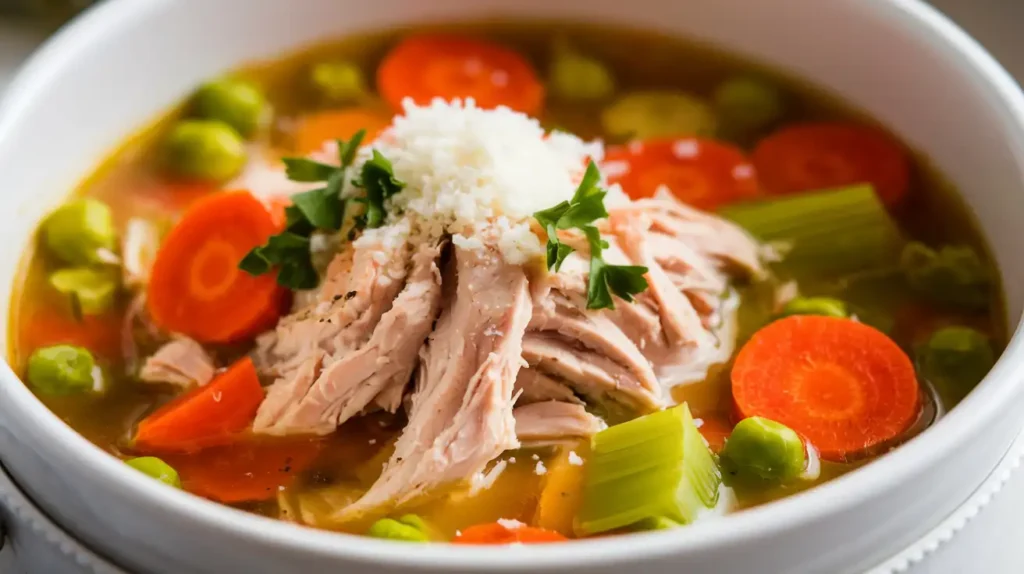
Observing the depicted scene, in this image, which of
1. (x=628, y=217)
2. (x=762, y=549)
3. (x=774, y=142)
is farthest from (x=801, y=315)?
(x=762, y=549)

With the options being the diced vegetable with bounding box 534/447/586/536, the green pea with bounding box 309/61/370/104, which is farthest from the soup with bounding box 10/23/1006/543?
the green pea with bounding box 309/61/370/104

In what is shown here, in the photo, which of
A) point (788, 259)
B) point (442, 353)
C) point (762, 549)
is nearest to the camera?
point (762, 549)

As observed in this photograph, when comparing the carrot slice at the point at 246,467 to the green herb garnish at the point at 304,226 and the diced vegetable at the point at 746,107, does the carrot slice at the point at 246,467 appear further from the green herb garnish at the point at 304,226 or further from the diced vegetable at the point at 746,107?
the diced vegetable at the point at 746,107

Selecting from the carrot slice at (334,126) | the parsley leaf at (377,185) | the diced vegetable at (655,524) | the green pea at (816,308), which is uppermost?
the parsley leaf at (377,185)

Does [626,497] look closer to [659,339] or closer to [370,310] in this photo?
[659,339]

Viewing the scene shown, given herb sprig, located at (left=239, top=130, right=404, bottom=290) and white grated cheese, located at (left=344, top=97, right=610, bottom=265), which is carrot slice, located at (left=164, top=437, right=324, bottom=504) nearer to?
herb sprig, located at (left=239, top=130, right=404, bottom=290)

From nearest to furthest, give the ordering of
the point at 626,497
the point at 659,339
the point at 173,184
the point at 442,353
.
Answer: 1. the point at 626,497
2. the point at 442,353
3. the point at 659,339
4. the point at 173,184

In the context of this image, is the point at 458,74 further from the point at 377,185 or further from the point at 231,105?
the point at 377,185

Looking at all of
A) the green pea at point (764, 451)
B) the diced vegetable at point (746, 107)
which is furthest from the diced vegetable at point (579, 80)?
the green pea at point (764, 451)
